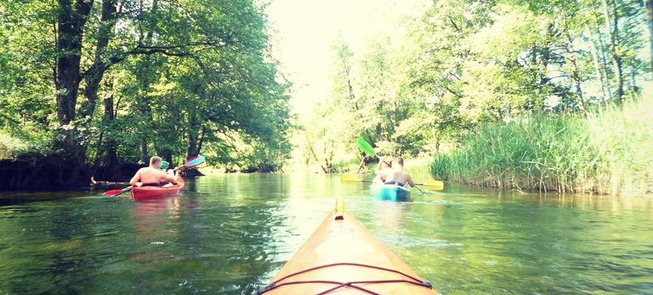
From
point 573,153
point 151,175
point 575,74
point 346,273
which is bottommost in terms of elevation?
point 346,273

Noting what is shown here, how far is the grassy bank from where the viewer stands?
9.24 m

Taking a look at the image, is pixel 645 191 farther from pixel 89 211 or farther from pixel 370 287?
pixel 89 211

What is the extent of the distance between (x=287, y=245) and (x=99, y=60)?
39.6 feet

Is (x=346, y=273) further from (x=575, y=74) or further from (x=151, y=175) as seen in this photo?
(x=575, y=74)

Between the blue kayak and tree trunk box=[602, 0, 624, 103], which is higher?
tree trunk box=[602, 0, 624, 103]

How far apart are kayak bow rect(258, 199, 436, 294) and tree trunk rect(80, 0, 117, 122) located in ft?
43.4

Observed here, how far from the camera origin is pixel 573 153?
10.3 metres

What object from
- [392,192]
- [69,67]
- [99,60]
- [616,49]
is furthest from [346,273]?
[616,49]

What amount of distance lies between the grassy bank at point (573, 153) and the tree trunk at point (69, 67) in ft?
45.6

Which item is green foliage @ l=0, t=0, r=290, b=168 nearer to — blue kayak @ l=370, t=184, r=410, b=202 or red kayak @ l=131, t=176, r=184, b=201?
red kayak @ l=131, t=176, r=184, b=201

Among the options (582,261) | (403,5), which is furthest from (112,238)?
(403,5)

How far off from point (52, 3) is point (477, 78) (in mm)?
16318

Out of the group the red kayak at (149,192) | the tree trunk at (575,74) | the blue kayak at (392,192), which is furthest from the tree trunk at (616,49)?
the red kayak at (149,192)

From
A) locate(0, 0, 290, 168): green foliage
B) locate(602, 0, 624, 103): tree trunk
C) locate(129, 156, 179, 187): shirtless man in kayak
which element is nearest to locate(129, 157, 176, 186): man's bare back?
locate(129, 156, 179, 187): shirtless man in kayak
